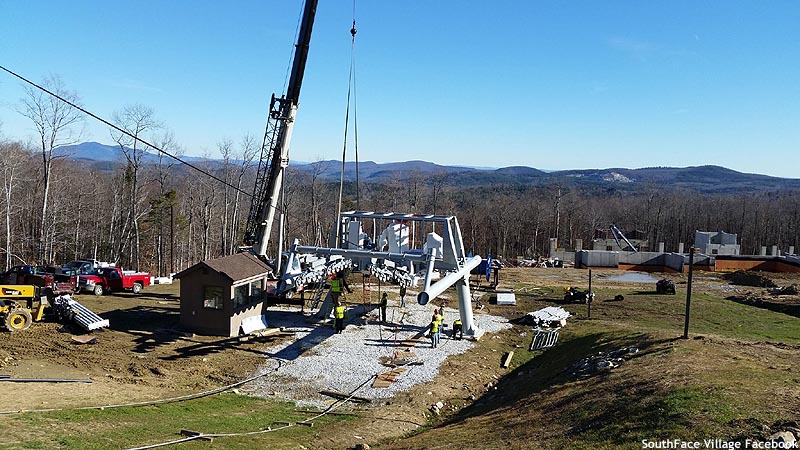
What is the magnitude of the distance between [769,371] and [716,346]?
3.15 m

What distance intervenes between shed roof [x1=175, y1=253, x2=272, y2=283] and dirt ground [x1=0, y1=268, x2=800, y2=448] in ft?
8.77

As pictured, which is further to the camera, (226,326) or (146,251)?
(146,251)

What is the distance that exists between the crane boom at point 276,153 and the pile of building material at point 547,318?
1370cm

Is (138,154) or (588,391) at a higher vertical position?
(138,154)

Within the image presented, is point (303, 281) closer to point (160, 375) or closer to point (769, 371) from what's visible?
point (160, 375)

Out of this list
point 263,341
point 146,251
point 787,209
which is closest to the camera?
point 263,341

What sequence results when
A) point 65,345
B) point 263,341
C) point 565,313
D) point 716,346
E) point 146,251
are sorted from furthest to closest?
point 146,251
point 565,313
point 263,341
point 65,345
point 716,346

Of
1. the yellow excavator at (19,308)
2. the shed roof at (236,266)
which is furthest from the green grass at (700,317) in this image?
the yellow excavator at (19,308)

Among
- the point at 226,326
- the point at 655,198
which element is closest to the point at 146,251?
the point at 226,326

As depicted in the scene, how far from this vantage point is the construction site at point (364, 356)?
1202 cm

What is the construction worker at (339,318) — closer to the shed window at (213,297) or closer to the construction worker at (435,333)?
the construction worker at (435,333)

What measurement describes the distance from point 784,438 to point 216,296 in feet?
65.2

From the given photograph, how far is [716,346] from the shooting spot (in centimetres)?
1711

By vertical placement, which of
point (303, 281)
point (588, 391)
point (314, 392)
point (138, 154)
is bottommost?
point (314, 392)
